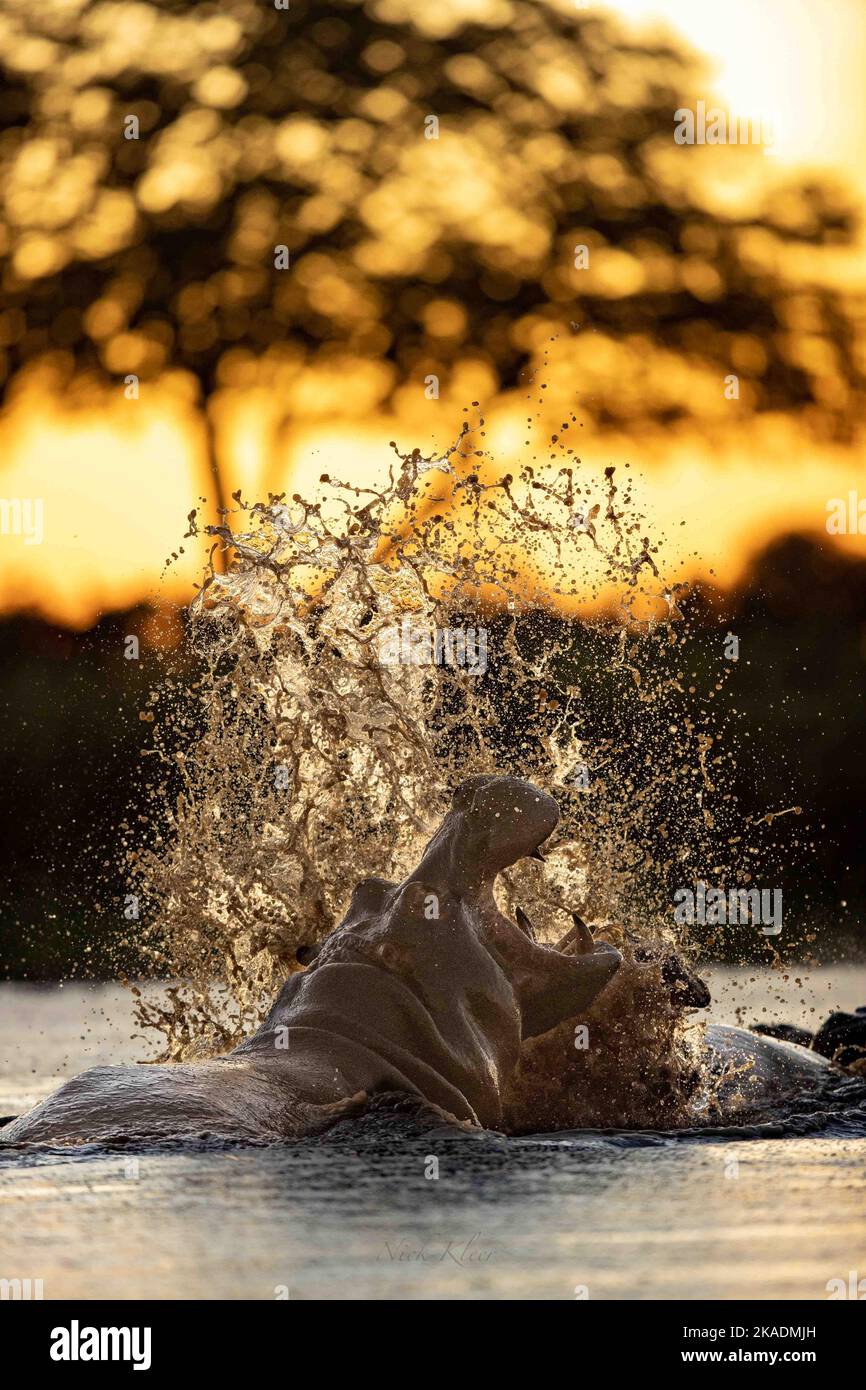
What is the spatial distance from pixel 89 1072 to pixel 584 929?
88.2 inches

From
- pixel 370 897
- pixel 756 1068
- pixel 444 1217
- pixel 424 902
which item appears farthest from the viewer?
→ pixel 756 1068

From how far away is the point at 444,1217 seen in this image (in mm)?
7586

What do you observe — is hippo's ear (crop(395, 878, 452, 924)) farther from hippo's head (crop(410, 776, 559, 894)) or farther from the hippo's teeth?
the hippo's teeth

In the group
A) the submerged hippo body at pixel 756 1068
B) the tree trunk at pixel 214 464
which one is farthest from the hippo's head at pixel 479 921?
the tree trunk at pixel 214 464

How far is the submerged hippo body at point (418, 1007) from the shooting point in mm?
8828

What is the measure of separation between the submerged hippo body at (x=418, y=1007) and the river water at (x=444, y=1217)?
216mm

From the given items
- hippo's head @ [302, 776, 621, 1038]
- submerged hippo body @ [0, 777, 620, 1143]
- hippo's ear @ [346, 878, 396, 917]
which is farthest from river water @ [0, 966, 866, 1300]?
hippo's ear @ [346, 878, 396, 917]

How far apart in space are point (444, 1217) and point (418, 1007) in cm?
155

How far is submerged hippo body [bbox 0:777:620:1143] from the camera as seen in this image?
8.83 m

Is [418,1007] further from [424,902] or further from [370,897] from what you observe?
[370,897]

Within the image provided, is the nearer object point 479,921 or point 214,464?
point 479,921

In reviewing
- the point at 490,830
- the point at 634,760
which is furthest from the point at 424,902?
the point at 634,760

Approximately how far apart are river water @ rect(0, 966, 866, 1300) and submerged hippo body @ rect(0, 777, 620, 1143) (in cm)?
22

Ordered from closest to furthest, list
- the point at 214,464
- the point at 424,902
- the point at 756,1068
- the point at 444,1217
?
the point at 444,1217
the point at 424,902
the point at 756,1068
the point at 214,464
